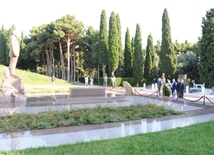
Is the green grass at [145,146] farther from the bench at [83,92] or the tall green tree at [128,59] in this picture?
the tall green tree at [128,59]

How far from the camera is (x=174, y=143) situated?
195 inches

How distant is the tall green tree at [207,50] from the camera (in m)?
24.3

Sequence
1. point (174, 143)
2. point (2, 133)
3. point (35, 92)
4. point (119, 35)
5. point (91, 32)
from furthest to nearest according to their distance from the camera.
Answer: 1. point (91, 32)
2. point (119, 35)
3. point (35, 92)
4. point (2, 133)
5. point (174, 143)

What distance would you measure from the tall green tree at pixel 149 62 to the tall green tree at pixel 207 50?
10177mm

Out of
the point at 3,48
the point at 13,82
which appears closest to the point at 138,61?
the point at 13,82

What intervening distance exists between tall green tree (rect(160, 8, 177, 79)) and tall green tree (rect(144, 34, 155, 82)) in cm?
411

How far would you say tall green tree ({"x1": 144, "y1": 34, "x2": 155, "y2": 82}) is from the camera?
1373 inches

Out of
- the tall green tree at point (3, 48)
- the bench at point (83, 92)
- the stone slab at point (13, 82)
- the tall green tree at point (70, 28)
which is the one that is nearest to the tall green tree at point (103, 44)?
the tall green tree at point (70, 28)

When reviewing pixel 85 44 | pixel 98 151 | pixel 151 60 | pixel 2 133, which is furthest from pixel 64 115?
pixel 85 44

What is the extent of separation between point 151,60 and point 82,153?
31781mm

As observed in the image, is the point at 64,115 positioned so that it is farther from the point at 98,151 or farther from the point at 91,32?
the point at 91,32

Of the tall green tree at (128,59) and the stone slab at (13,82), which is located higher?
the tall green tree at (128,59)

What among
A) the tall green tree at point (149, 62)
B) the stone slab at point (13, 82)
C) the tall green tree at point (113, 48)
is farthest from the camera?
the tall green tree at point (149, 62)

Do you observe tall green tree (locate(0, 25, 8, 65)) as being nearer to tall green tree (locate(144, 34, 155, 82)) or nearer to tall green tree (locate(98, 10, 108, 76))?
tall green tree (locate(98, 10, 108, 76))
